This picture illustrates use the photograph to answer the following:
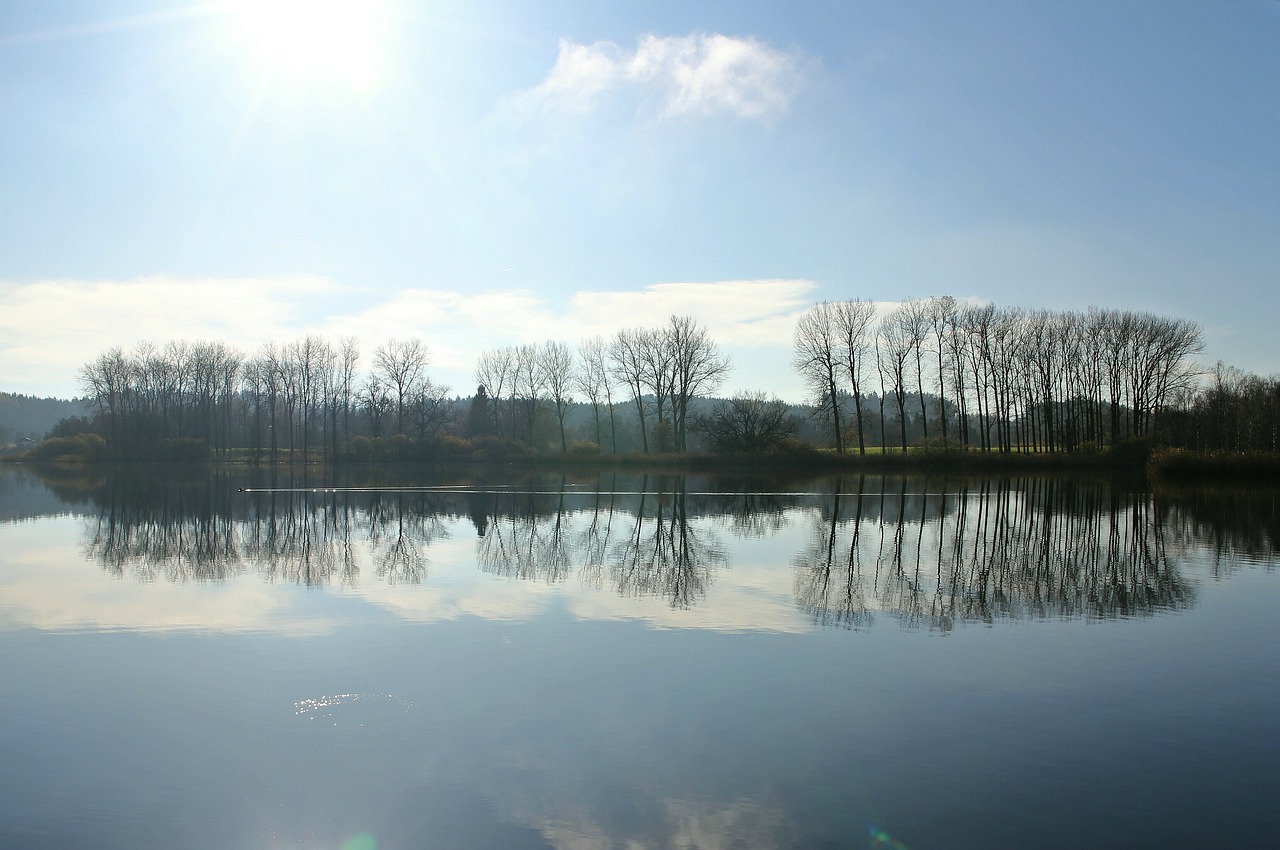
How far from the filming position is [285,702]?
6.92 metres

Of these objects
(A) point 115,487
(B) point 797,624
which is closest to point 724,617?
(B) point 797,624

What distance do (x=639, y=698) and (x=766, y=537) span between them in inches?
447

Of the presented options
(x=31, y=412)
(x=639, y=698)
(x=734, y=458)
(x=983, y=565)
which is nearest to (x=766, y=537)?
(x=983, y=565)

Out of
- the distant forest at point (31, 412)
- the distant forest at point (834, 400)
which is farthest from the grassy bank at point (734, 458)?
the distant forest at point (31, 412)

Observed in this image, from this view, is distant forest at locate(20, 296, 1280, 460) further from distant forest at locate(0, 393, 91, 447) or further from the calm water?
distant forest at locate(0, 393, 91, 447)

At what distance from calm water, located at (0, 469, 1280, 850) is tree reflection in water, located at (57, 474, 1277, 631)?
0.49ft

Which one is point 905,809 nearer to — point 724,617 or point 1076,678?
point 1076,678

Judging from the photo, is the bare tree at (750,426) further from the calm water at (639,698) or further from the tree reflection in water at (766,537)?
the calm water at (639,698)

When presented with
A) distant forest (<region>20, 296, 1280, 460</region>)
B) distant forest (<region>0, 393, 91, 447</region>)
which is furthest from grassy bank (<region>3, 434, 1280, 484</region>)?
distant forest (<region>0, 393, 91, 447</region>)

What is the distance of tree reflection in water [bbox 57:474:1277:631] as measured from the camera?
38.5ft

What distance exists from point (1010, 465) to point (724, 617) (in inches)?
1999

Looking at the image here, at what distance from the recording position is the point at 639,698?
22.6ft

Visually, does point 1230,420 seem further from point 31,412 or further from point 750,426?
point 31,412

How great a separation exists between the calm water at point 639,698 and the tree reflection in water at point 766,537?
15cm
